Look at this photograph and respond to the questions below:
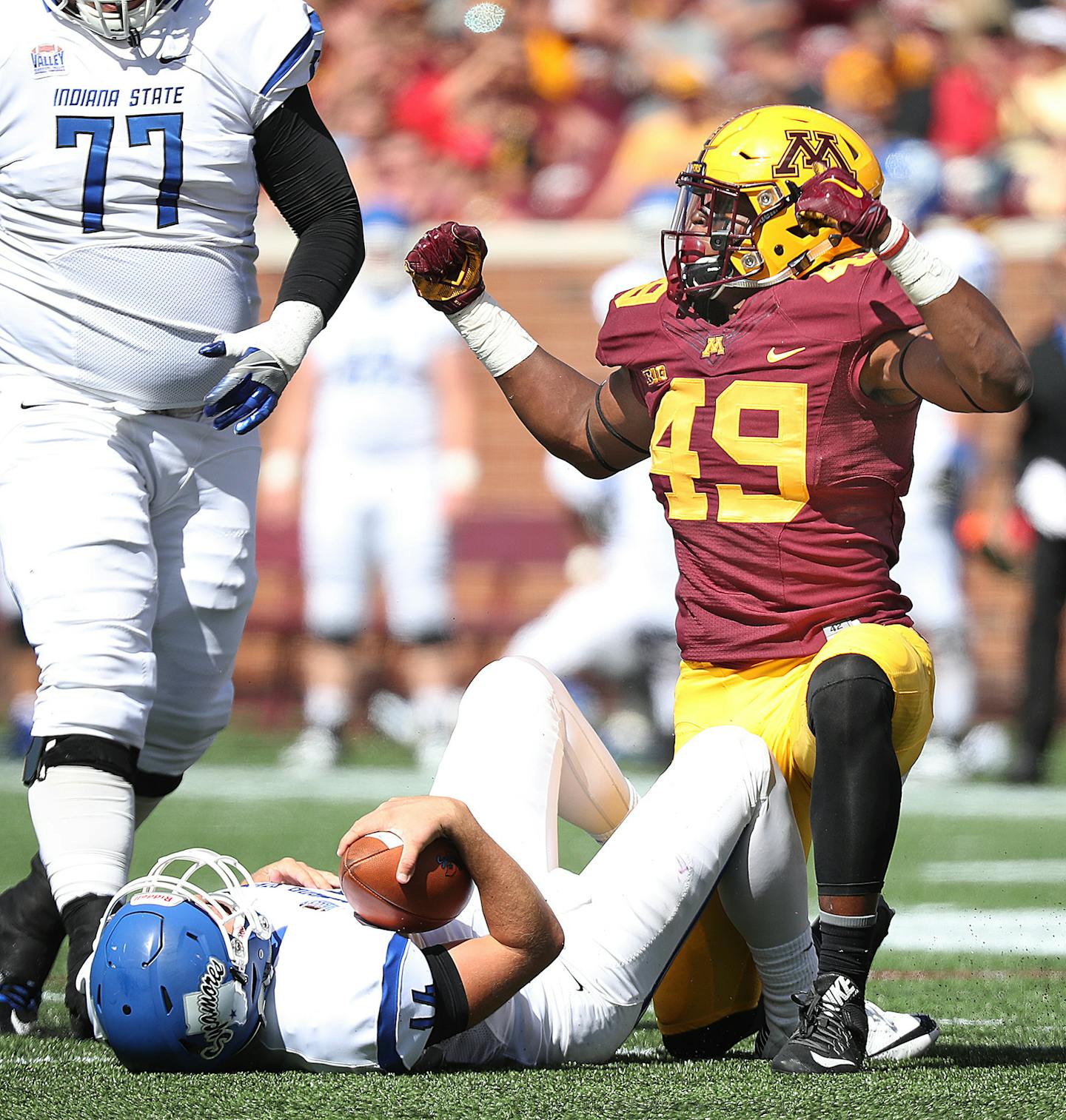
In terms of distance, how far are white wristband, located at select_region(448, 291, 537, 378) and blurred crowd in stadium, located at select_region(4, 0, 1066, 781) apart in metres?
4.07

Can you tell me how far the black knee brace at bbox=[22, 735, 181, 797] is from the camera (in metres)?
3.00

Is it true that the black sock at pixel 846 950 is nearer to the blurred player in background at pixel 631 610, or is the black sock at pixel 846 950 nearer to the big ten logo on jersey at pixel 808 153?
the big ten logo on jersey at pixel 808 153

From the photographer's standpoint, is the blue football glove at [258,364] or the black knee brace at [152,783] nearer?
the blue football glove at [258,364]

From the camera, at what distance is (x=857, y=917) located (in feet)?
8.68

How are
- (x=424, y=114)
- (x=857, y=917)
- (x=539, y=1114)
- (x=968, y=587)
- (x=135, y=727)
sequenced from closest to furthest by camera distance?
(x=539, y=1114), (x=857, y=917), (x=135, y=727), (x=968, y=587), (x=424, y=114)

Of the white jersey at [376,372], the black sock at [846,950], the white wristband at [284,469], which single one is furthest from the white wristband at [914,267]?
the white wristband at [284,469]

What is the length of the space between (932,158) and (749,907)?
720 cm

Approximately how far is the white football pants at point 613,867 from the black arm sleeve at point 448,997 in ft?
0.41

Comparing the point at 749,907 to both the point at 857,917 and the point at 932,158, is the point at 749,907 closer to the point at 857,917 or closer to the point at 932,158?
the point at 857,917

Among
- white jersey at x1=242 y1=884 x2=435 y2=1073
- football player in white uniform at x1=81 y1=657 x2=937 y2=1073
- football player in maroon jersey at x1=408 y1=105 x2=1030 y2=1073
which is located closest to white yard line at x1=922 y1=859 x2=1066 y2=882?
football player in maroon jersey at x1=408 y1=105 x2=1030 y2=1073

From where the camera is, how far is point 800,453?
9.61 feet

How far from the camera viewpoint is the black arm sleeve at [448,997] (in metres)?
2.46

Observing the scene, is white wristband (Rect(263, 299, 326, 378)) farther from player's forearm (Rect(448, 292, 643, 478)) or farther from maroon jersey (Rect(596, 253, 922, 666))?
maroon jersey (Rect(596, 253, 922, 666))

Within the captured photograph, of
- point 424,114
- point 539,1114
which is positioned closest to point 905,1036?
point 539,1114
